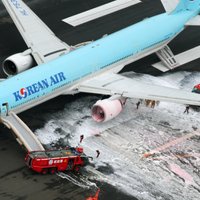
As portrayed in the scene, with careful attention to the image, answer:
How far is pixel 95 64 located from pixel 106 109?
5.38m

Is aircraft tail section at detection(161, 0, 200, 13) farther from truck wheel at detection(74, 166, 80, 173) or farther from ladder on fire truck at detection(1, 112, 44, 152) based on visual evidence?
truck wheel at detection(74, 166, 80, 173)

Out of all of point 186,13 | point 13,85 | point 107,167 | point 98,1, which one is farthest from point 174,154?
point 98,1

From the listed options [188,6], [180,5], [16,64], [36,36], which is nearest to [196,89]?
[180,5]

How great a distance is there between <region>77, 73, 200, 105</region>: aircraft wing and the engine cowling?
6605mm

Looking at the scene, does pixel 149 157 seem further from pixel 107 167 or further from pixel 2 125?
pixel 2 125

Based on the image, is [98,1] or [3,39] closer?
[3,39]

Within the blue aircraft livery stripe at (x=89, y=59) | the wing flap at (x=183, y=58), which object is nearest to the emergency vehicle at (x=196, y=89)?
the wing flap at (x=183, y=58)

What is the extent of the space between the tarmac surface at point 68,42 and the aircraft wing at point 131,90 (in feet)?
10.2

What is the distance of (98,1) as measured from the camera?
210ft

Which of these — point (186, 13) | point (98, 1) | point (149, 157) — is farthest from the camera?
point (98, 1)

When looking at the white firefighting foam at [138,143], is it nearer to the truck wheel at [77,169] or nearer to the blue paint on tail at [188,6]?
the truck wheel at [77,169]

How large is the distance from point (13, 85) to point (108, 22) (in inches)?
889

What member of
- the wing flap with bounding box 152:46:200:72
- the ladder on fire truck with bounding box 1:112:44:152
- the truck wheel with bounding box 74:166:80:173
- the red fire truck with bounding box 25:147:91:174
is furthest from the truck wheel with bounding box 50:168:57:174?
the wing flap with bounding box 152:46:200:72

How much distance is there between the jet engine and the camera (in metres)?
41.3
